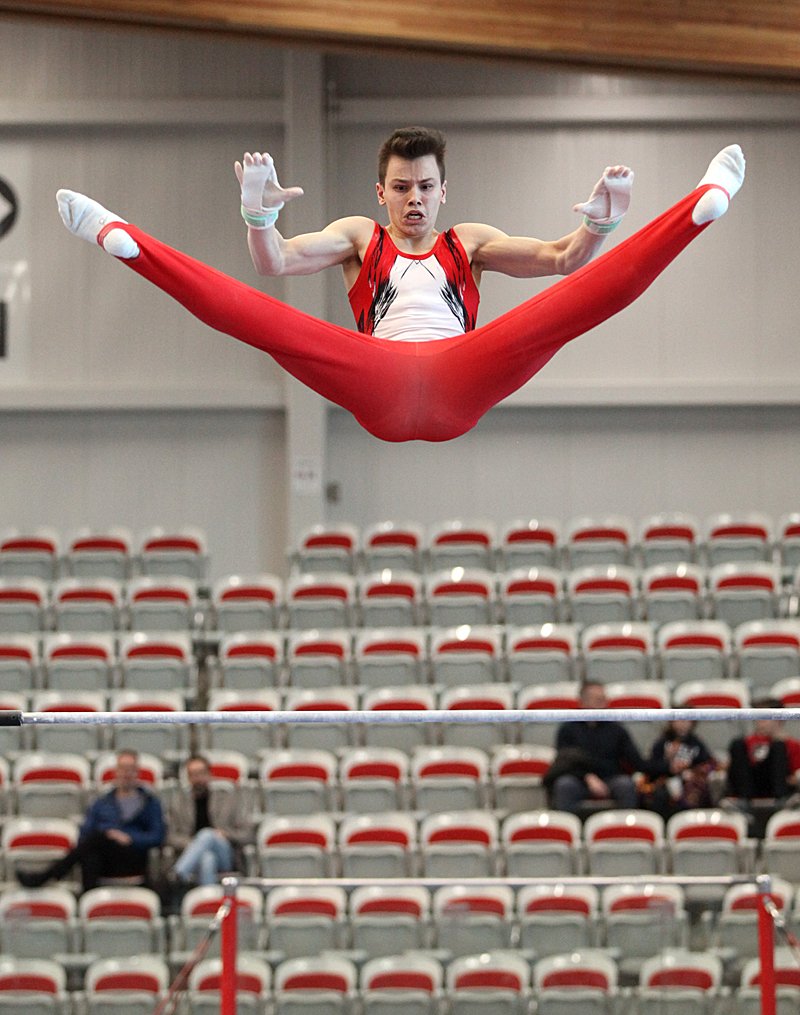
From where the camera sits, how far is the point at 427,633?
397 inches

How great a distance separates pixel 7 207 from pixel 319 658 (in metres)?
5.57

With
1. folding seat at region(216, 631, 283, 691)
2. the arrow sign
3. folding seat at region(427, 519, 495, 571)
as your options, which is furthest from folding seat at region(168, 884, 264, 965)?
the arrow sign

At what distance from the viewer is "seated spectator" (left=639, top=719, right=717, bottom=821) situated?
816cm

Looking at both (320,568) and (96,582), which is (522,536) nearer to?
(320,568)

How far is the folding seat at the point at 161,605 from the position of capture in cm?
1046

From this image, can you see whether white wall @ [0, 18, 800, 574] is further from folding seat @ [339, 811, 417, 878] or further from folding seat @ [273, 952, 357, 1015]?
folding seat @ [273, 952, 357, 1015]

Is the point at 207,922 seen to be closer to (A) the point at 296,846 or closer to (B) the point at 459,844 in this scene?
(A) the point at 296,846

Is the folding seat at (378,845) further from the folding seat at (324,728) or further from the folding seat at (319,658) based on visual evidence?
the folding seat at (319,658)

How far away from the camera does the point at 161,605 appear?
10.4 m

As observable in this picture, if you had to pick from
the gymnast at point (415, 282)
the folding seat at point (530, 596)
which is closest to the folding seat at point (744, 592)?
the folding seat at point (530, 596)

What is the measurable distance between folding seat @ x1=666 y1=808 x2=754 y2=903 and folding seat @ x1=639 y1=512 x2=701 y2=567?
3.47 metres

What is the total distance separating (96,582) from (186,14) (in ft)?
12.6

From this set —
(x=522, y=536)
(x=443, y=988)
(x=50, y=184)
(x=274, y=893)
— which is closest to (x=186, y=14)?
(x=50, y=184)

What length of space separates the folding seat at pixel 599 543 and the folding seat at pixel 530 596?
0.31 metres
